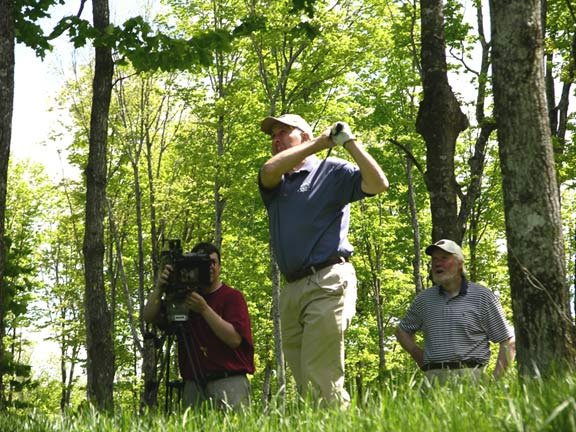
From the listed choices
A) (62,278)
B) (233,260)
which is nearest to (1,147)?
(233,260)

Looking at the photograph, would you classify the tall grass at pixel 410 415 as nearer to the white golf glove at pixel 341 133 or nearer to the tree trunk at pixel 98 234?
the white golf glove at pixel 341 133

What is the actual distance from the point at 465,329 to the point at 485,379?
6.77ft

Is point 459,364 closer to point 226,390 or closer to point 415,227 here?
point 226,390

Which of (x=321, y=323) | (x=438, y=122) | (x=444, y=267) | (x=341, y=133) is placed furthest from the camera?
(x=438, y=122)

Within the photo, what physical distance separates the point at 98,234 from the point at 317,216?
5776 mm

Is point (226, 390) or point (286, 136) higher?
point (286, 136)

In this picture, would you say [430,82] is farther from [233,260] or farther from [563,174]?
[233,260]

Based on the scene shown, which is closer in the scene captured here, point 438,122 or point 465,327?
point 465,327

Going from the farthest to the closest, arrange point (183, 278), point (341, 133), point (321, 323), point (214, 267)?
point (214, 267)
point (183, 278)
point (321, 323)
point (341, 133)

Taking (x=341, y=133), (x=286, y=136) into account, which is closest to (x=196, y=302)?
(x=286, y=136)

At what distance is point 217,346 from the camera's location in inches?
245

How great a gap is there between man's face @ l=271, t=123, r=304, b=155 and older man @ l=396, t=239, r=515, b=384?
1.61 m

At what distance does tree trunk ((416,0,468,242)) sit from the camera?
881 centimetres

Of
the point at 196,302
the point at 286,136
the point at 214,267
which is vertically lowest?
the point at 196,302
